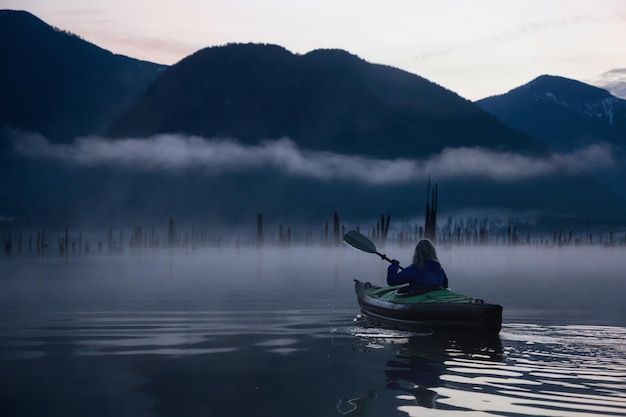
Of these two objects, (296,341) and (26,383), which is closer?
(26,383)

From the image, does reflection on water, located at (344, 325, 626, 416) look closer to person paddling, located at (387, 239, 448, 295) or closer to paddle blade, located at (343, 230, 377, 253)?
person paddling, located at (387, 239, 448, 295)

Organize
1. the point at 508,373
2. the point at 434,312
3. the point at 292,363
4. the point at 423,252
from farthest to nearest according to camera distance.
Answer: the point at 423,252
the point at 434,312
the point at 292,363
the point at 508,373

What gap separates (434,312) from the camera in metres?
26.9

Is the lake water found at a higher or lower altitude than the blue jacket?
lower

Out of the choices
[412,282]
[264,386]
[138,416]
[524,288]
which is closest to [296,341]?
[412,282]

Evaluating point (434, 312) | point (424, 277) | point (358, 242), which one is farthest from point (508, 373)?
point (358, 242)

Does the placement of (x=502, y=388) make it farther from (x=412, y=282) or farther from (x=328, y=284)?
(x=328, y=284)

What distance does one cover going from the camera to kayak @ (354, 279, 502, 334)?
25.7 meters

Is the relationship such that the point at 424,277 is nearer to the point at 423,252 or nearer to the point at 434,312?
the point at 423,252

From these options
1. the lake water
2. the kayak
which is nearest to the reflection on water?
the lake water

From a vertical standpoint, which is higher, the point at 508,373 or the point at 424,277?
the point at 424,277

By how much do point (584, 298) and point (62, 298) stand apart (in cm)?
2375

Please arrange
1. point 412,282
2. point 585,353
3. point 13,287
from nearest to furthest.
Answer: point 585,353 < point 412,282 < point 13,287

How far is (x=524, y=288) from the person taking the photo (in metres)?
54.2
